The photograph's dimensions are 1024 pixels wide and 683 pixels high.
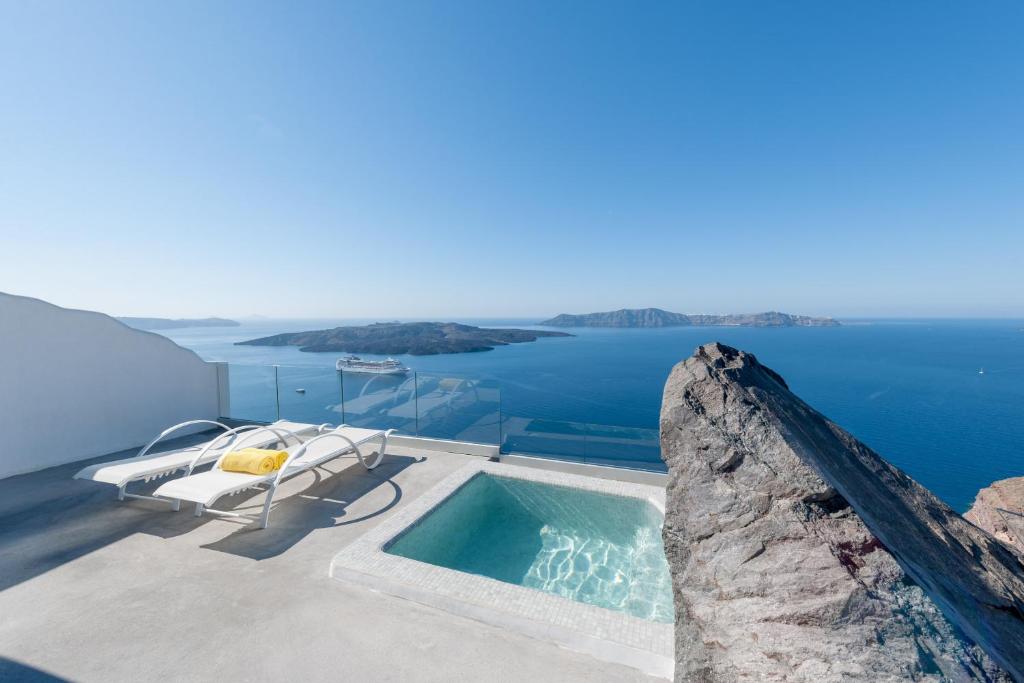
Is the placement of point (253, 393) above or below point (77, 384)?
below

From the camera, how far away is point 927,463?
21.3 metres

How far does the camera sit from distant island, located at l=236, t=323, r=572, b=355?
47375 millimetres

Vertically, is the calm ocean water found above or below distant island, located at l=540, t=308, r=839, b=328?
below

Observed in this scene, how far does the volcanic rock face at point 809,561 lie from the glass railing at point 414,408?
16.0 ft

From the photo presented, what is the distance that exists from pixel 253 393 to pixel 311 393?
3.90 ft

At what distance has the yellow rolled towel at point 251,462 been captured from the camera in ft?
15.0

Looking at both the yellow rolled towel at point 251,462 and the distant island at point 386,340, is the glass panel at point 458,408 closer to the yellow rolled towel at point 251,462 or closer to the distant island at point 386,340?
the yellow rolled towel at point 251,462

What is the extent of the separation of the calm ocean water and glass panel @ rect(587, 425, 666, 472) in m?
3.41

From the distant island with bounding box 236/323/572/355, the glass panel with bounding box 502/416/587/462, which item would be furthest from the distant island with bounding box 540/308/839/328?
the glass panel with bounding box 502/416/587/462

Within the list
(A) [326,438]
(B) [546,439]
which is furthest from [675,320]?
(A) [326,438]

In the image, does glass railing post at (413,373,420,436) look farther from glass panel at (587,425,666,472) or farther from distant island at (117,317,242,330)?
distant island at (117,317,242,330)

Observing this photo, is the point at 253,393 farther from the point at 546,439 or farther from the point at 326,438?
the point at 546,439

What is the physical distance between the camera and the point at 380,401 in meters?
8.27

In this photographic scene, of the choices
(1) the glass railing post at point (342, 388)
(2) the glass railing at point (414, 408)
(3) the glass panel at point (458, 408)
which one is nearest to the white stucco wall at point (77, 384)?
A: (2) the glass railing at point (414, 408)
